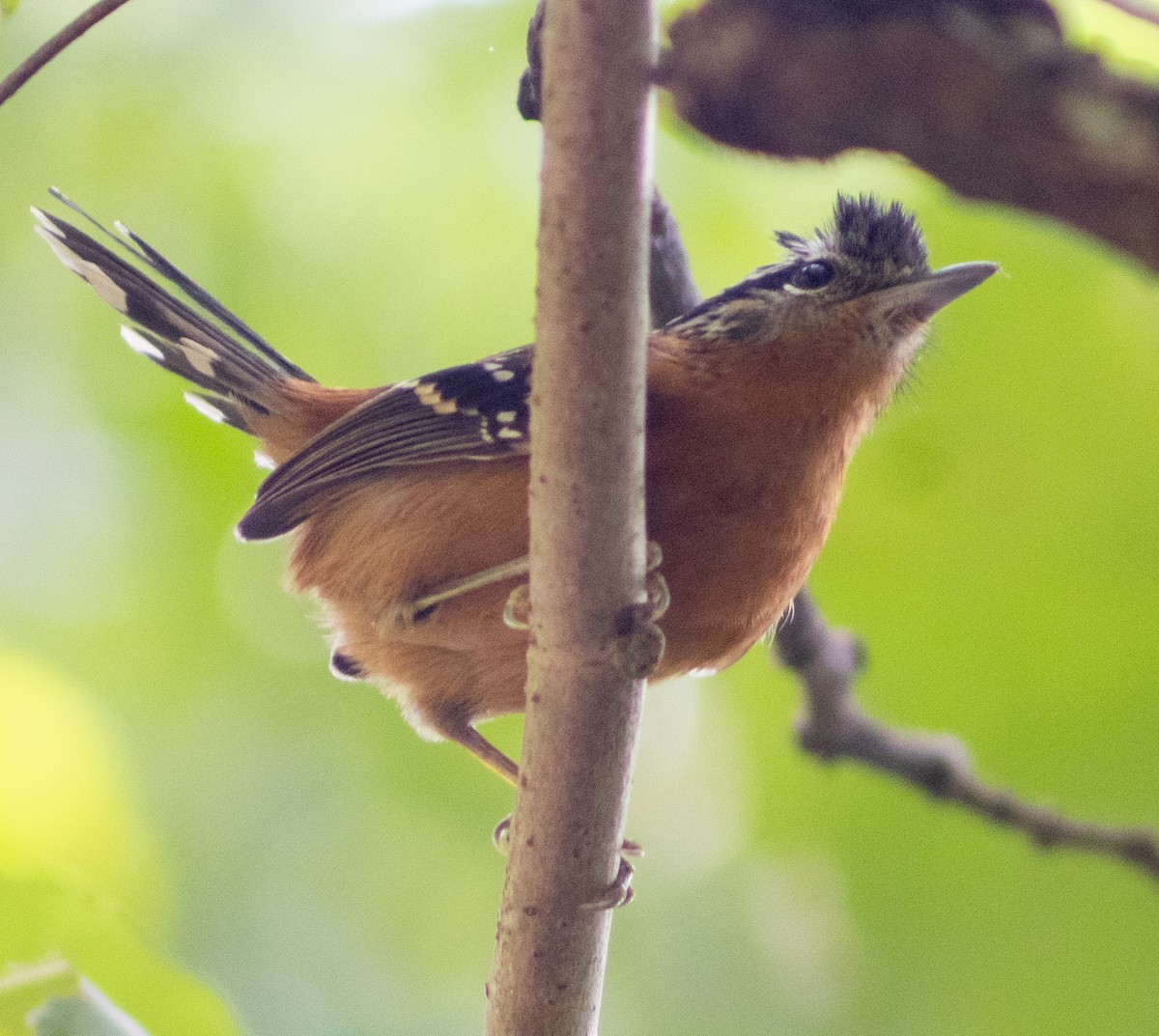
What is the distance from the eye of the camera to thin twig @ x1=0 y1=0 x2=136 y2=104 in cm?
151

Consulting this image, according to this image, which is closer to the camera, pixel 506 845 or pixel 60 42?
pixel 60 42

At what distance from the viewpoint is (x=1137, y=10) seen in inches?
36.0

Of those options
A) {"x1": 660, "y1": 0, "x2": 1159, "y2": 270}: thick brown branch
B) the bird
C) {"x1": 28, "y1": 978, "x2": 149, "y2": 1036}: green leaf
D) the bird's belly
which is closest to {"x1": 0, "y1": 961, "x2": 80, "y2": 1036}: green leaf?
{"x1": 28, "y1": 978, "x2": 149, "y2": 1036}: green leaf

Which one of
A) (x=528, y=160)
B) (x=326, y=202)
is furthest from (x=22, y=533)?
(x=528, y=160)

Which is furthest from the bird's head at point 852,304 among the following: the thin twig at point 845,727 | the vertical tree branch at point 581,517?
the vertical tree branch at point 581,517

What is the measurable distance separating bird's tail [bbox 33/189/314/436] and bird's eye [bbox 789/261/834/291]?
4.15 ft

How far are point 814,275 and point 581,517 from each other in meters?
1.15

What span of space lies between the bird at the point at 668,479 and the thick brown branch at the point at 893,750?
8.4 inches

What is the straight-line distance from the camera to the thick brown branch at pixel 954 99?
78 cm

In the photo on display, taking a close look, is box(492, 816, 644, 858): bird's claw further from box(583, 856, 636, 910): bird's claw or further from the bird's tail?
the bird's tail

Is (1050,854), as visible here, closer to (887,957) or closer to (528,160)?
(887,957)

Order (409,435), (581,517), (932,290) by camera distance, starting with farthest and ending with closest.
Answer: (409,435) < (932,290) < (581,517)

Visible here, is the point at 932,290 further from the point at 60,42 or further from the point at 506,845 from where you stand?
the point at 60,42

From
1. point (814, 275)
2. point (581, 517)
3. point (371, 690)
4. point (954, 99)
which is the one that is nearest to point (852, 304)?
point (814, 275)
